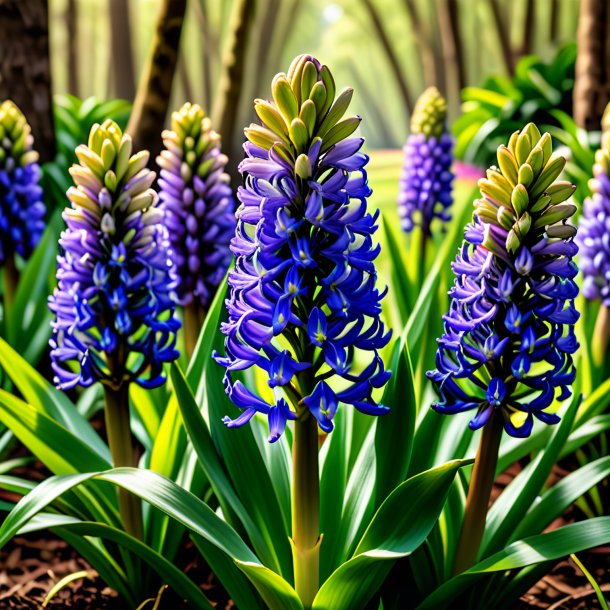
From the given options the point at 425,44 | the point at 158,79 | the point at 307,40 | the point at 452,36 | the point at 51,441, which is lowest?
the point at 51,441

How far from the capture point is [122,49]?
50.3 feet

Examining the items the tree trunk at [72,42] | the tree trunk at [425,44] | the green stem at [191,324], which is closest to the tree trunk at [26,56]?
the green stem at [191,324]

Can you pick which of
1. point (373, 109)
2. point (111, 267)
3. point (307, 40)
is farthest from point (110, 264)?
point (373, 109)

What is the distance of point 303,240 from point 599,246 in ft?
6.30

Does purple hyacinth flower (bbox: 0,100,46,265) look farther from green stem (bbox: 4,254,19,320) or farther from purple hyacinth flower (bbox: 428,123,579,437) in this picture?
purple hyacinth flower (bbox: 428,123,579,437)

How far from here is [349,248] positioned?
1.70 m

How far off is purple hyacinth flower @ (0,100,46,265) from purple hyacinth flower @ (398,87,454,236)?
188 centimetres

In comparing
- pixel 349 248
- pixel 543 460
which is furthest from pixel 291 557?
pixel 349 248

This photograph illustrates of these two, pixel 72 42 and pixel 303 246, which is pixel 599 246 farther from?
pixel 72 42

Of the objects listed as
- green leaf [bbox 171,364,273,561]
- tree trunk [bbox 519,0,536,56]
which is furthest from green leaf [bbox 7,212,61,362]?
tree trunk [bbox 519,0,536,56]

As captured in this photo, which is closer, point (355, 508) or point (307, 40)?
point (355, 508)

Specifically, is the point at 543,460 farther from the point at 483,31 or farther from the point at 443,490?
the point at 483,31

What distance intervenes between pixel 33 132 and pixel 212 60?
53.3 ft

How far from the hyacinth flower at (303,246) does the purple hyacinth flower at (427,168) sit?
2.50 metres
